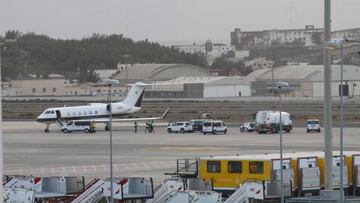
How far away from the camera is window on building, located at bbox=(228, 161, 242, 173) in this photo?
40906mm

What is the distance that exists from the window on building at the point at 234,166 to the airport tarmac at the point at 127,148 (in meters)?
9.47

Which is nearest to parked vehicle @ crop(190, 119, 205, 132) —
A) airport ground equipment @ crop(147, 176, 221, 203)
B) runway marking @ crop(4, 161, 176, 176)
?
runway marking @ crop(4, 161, 176, 176)

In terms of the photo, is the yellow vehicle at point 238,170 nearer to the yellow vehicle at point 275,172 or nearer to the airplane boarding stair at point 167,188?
the yellow vehicle at point 275,172

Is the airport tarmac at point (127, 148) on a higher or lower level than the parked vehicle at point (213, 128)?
lower

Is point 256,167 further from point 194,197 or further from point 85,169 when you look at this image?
point 85,169

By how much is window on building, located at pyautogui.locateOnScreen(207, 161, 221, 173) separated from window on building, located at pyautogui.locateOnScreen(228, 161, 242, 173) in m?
0.48

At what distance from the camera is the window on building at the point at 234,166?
134ft

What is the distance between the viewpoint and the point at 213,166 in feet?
137

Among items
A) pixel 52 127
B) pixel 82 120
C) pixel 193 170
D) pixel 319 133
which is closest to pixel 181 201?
pixel 193 170

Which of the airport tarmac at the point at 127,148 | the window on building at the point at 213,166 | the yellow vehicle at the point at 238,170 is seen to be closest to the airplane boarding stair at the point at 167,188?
the yellow vehicle at the point at 238,170

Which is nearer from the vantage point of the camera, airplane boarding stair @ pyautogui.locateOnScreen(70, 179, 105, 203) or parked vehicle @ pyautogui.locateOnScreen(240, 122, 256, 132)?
airplane boarding stair @ pyautogui.locateOnScreen(70, 179, 105, 203)

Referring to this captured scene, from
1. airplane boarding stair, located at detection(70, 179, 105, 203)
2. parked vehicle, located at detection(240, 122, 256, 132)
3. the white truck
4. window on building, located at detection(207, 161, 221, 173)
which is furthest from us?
parked vehicle, located at detection(240, 122, 256, 132)

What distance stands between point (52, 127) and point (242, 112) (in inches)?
1581

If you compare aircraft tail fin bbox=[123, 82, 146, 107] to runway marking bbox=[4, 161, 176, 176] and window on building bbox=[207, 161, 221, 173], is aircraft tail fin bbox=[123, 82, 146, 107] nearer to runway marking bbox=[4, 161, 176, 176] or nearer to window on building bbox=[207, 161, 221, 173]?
runway marking bbox=[4, 161, 176, 176]
